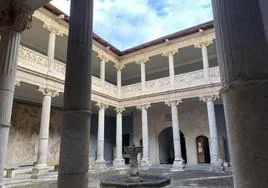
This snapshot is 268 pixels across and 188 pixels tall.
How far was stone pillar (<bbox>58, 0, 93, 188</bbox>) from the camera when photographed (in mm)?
1992

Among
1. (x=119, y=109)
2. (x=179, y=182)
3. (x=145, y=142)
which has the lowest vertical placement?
(x=179, y=182)

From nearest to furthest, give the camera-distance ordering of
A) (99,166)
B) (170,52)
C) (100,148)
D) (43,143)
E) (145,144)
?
(43,143) < (99,166) < (100,148) < (170,52) < (145,144)

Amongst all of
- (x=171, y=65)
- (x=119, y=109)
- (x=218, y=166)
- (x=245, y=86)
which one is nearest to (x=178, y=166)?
(x=218, y=166)

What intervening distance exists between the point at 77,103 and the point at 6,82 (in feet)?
6.40

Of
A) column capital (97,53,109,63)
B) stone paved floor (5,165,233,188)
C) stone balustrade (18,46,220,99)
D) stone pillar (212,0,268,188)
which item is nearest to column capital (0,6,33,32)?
stone pillar (212,0,268,188)

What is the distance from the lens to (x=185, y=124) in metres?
15.8

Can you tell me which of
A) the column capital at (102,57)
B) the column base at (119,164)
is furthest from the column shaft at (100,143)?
the column capital at (102,57)

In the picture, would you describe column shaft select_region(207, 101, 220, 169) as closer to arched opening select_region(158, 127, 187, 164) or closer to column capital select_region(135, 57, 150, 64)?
column capital select_region(135, 57, 150, 64)

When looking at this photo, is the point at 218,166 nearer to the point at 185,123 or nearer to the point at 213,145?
the point at 213,145

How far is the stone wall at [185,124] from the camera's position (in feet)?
49.5

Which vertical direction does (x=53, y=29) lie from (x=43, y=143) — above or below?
above

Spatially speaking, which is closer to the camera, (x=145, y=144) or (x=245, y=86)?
(x=245, y=86)

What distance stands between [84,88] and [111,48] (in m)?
12.6

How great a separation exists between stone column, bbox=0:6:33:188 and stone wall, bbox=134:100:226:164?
13.3 m
